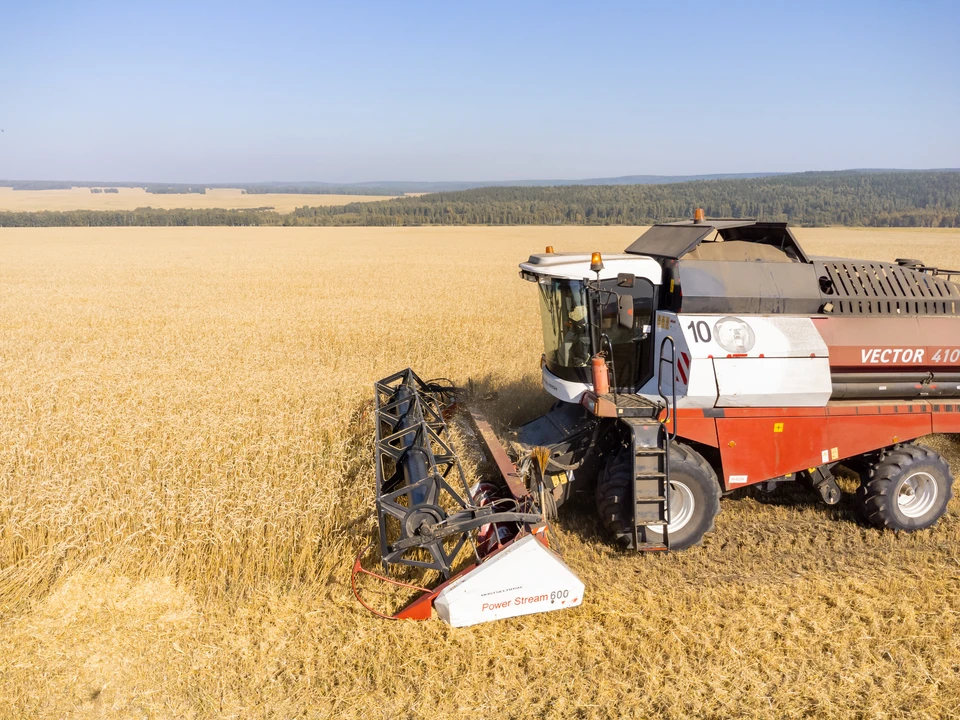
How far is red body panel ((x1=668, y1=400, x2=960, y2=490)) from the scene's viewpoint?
5184mm

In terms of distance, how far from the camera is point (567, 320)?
575 cm

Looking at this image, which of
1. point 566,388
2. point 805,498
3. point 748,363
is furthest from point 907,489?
point 566,388

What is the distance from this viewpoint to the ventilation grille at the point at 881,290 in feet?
18.3

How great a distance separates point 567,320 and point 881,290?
107 inches

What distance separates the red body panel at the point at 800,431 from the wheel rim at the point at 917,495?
14.7 inches

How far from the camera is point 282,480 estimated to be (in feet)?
16.8

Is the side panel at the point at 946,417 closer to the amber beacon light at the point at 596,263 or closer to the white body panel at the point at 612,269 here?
A: the white body panel at the point at 612,269

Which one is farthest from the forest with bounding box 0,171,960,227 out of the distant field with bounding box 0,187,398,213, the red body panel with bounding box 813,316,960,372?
the red body panel with bounding box 813,316,960,372

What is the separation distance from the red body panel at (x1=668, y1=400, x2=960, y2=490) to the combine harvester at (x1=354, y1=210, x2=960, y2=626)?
0.04 feet

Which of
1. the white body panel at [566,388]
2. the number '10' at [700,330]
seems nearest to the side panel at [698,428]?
the number '10' at [700,330]

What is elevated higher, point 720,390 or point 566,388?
point 720,390

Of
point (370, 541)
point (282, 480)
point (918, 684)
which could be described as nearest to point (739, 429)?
point (918, 684)

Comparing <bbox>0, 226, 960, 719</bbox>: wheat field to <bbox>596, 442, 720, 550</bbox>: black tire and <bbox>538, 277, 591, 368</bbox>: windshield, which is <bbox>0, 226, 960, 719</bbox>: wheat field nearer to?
<bbox>596, 442, 720, 550</bbox>: black tire

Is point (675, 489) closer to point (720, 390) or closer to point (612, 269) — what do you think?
point (720, 390)
